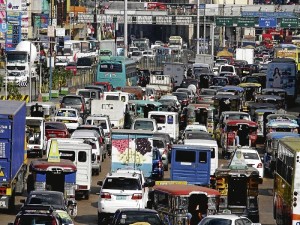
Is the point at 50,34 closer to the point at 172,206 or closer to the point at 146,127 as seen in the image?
the point at 146,127

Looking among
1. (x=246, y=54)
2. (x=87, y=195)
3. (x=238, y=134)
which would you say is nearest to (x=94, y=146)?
(x=87, y=195)

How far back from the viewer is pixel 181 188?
A: 33.4 metres

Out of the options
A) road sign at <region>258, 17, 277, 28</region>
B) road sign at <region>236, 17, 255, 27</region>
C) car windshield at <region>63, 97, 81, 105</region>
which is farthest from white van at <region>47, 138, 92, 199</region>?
road sign at <region>258, 17, 277, 28</region>

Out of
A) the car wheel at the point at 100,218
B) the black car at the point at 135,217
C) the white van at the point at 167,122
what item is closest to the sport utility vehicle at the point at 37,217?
the black car at the point at 135,217

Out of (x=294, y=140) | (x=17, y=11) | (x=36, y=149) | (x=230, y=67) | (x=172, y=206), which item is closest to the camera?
(x=172, y=206)

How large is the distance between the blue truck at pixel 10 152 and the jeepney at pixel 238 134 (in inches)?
640

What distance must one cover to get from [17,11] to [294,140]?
77.2 m

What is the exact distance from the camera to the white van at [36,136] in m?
50.2

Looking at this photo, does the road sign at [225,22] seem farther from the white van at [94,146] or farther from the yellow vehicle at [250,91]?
the white van at [94,146]

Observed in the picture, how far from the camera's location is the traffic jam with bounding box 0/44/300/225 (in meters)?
32.6

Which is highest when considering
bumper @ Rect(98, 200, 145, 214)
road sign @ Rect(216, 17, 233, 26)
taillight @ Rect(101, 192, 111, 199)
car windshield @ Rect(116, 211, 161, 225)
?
car windshield @ Rect(116, 211, 161, 225)

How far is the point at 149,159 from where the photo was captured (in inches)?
1713

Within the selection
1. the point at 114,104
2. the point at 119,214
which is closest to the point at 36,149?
the point at 114,104

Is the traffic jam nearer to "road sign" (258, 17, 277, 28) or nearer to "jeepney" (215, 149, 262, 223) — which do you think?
"jeepney" (215, 149, 262, 223)
